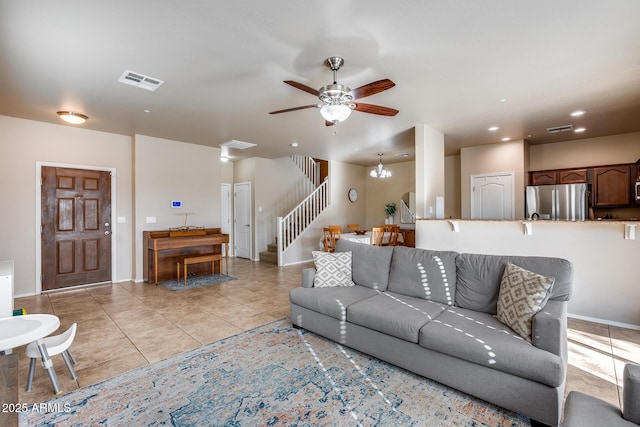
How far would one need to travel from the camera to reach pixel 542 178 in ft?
20.5

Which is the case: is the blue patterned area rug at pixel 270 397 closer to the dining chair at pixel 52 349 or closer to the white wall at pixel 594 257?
the dining chair at pixel 52 349

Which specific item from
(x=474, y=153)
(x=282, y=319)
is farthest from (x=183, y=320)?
(x=474, y=153)

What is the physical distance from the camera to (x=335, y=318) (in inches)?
113

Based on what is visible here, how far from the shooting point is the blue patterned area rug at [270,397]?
6.26 feet

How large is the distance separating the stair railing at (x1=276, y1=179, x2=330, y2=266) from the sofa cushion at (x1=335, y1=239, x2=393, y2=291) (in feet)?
12.4

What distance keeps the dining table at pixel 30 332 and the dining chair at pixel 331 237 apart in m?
5.22

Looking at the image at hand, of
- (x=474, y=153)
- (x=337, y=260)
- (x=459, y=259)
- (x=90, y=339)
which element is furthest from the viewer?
(x=474, y=153)

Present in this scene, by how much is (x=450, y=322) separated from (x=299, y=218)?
573 centimetres

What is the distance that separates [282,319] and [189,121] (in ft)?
11.1

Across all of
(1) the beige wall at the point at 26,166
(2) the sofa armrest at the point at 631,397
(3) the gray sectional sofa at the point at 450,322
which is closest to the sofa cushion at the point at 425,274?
(3) the gray sectional sofa at the point at 450,322

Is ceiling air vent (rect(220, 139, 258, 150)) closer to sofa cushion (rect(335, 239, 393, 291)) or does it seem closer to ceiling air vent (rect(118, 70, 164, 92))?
ceiling air vent (rect(118, 70, 164, 92))

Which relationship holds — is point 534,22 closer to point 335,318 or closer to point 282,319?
point 335,318

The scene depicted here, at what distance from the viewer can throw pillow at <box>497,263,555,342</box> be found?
2.10 meters

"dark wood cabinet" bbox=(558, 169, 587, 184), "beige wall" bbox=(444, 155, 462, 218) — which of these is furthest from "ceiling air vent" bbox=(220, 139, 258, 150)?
"dark wood cabinet" bbox=(558, 169, 587, 184)
